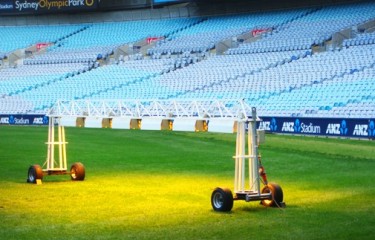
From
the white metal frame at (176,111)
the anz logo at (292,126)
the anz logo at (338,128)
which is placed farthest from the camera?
the anz logo at (292,126)

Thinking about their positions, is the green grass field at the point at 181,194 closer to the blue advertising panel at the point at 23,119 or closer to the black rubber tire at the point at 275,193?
the black rubber tire at the point at 275,193

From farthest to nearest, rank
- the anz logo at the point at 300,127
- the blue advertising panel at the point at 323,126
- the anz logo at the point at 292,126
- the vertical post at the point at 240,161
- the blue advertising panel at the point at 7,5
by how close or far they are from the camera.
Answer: the blue advertising panel at the point at 7,5 → the anz logo at the point at 292,126 → the anz logo at the point at 300,127 → the blue advertising panel at the point at 323,126 → the vertical post at the point at 240,161

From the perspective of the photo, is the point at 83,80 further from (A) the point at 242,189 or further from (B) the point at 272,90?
(A) the point at 242,189

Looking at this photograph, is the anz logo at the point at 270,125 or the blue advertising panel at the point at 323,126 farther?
the anz logo at the point at 270,125

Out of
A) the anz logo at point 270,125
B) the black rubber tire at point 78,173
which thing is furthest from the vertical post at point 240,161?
the anz logo at point 270,125

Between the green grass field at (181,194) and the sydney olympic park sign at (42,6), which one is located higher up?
the sydney olympic park sign at (42,6)

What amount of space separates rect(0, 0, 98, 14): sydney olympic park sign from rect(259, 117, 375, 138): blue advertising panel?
3535 cm

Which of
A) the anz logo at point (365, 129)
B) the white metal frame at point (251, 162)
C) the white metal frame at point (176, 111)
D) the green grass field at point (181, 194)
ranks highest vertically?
the white metal frame at point (176, 111)

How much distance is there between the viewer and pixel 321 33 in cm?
5338

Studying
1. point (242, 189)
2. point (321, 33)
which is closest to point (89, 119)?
point (242, 189)

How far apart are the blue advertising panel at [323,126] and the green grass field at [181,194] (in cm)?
62

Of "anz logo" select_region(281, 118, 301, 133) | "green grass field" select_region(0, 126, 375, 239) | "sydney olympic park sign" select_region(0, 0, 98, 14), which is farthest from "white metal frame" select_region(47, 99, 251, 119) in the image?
"sydney olympic park sign" select_region(0, 0, 98, 14)

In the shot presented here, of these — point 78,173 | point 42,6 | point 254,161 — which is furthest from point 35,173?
point 42,6

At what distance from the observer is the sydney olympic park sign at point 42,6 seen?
70.8 meters
